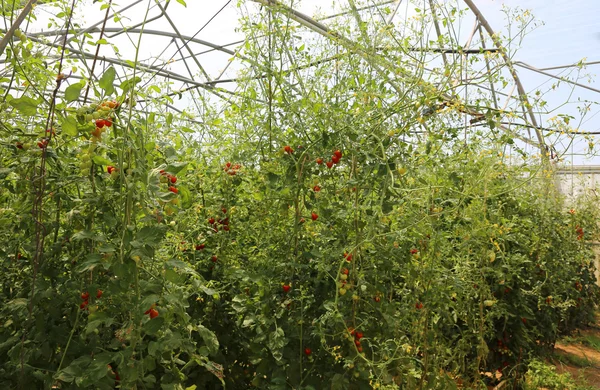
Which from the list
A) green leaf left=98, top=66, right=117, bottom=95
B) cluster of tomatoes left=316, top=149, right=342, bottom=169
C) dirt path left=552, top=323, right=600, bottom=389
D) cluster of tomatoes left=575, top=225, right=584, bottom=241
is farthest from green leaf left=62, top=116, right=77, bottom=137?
cluster of tomatoes left=575, top=225, right=584, bottom=241

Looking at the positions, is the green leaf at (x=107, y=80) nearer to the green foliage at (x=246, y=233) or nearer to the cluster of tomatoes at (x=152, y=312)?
the green foliage at (x=246, y=233)

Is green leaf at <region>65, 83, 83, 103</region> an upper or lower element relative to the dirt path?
upper

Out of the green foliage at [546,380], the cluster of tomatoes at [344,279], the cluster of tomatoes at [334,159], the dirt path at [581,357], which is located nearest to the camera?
the cluster of tomatoes at [344,279]

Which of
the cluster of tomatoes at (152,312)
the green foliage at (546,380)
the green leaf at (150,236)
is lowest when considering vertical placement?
the green foliage at (546,380)

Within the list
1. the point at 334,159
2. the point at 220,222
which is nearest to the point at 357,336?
the point at 334,159

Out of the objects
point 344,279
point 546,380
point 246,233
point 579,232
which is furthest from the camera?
point 579,232

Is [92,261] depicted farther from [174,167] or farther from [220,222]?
[220,222]

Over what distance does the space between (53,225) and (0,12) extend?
658 millimetres

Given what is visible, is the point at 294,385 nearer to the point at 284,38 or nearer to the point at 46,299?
the point at 46,299

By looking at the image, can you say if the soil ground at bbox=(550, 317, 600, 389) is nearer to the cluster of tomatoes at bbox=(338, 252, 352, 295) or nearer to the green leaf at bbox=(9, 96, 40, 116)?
the cluster of tomatoes at bbox=(338, 252, 352, 295)

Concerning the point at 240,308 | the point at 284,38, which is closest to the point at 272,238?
the point at 240,308

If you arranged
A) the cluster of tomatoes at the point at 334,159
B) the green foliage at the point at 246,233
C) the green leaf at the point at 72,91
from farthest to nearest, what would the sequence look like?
the cluster of tomatoes at the point at 334,159 < the green foliage at the point at 246,233 < the green leaf at the point at 72,91

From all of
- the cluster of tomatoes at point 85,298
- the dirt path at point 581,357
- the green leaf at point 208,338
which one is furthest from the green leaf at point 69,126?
the dirt path at point 581,357

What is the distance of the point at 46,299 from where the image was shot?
176 centimetres
